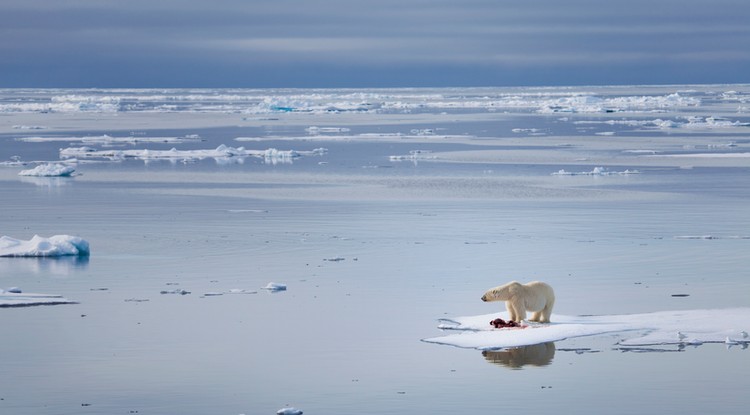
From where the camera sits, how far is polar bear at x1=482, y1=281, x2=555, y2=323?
32.3 ft

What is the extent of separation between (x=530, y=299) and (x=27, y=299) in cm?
422

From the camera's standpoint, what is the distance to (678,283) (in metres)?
11.9

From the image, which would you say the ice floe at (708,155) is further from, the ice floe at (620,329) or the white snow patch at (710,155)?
the ice floe at (620,329)

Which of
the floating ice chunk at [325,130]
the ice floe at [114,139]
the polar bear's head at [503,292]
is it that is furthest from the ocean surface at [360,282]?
the floating ice chunk at [325,130]

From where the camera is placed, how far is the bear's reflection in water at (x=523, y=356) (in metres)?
8.70

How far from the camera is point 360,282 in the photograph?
12156 mm

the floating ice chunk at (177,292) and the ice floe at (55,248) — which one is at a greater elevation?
the ice floe at (55,248)

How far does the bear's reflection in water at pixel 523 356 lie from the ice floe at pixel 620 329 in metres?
0.09

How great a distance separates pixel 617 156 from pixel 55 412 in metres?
25.2

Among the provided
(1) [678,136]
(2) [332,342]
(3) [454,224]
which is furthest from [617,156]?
(2) [332,342]

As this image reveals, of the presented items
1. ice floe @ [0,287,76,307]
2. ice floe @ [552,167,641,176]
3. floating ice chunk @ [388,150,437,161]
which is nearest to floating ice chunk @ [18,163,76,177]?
floating ice chunk @ [388,150,437,161]

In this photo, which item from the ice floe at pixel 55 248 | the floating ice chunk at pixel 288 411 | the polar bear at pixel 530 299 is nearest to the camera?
the floating ice chunk at pixel 288 411

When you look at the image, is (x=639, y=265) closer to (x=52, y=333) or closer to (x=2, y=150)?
(x=52, y=333)

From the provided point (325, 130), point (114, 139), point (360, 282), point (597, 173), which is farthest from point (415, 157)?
point (360, 282)
